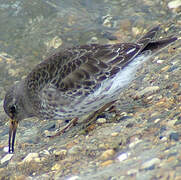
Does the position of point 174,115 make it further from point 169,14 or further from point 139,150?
point 169,14

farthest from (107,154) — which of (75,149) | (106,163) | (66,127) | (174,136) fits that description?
(66,127)

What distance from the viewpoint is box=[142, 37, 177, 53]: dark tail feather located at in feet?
A: 20.5

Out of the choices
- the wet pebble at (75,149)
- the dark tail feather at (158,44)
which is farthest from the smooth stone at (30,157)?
the dark tail feather at (158,44)

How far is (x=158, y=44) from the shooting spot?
6.33m

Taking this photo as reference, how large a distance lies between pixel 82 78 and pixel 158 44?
1319 millimetres

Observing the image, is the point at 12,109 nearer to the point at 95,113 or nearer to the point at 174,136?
the point at 95,113

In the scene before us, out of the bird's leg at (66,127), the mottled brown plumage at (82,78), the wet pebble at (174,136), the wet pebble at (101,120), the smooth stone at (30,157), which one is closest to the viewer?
the wet pebble at (174,136)

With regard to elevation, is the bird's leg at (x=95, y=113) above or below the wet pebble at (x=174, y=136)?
below

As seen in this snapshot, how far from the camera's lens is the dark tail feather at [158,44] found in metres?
6.25

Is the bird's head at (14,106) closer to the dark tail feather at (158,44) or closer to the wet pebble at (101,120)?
the wet pebble at (101,120)

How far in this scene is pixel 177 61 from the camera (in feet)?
23.3

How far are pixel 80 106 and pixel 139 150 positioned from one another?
4.96 ft

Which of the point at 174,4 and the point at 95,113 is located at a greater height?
the point at 174,4

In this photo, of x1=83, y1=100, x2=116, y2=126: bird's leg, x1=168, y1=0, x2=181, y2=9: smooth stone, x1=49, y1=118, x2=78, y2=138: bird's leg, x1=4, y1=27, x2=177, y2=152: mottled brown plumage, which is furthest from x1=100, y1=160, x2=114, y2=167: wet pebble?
x1=168, y1=0, x2=181, y2=9: smooth stone
